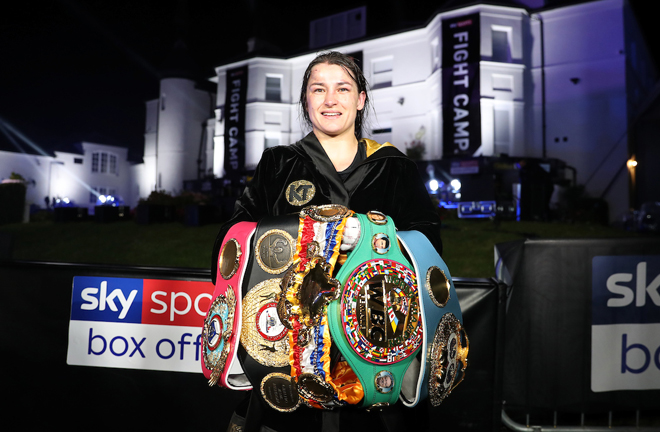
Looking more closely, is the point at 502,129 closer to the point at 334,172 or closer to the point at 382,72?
the point at 382,72

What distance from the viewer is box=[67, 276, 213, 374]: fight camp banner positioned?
2805 millimetres

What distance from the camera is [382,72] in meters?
27.2

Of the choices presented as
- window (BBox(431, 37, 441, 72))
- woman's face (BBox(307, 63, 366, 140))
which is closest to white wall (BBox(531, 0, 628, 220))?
window (BBox(431, 37, 441, 72))

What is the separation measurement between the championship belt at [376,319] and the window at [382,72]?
27017 mm

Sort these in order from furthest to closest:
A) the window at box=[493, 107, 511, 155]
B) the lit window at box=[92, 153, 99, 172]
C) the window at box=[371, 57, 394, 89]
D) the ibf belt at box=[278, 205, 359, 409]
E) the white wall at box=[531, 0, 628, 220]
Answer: the lit window at box=[92, 153, 99, 172] → the window at box=[371, 57, 394, 89] → the window at box=[493, 107, 511, 155] → the white wall at box=[531, 0, 628, 220] → the ibf belt at box=[278, 205, 359, 409]

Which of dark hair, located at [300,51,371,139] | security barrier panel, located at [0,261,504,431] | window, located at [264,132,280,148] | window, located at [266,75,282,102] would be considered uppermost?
window, located at [266,75,282,102]

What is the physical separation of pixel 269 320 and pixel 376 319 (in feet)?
1.05

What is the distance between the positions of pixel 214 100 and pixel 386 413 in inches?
1424

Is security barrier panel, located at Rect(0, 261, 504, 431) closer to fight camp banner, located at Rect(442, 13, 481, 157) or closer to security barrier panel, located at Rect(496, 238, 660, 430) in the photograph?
security barrier panel, located at Rect(496, 238, 660, 430)

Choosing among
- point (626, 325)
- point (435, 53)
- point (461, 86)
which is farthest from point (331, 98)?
point (435, 53)

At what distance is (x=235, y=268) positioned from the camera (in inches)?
53.1

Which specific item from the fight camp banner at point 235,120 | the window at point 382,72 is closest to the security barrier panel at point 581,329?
the window at point 382,72

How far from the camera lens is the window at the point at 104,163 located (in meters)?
36.0

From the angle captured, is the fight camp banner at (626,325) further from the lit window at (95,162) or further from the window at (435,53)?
the lit window at (95,162)
